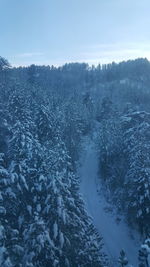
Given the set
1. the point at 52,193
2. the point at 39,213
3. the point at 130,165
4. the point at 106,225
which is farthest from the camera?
the point at 106,225

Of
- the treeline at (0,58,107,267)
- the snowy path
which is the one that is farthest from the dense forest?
the snowy path

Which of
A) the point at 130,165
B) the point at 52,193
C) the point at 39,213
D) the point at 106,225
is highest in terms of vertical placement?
the point at 130,165

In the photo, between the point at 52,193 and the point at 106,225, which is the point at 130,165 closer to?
the point at 106,225

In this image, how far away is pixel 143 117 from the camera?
46531 millimetres

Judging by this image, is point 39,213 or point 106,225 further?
point 106,225

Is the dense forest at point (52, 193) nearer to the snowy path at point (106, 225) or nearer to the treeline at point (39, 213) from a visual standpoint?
the treeline at point (39, 213)

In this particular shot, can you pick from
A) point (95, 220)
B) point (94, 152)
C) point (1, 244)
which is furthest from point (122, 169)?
point (1, 244)

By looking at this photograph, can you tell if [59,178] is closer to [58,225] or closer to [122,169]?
[58,225]

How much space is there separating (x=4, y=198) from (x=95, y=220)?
3110 cm

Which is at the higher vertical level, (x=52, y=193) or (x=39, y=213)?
(x=52, y=193)

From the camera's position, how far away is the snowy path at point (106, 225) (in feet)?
155

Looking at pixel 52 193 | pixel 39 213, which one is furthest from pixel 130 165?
pixel 39 213

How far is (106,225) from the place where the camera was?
52250mm

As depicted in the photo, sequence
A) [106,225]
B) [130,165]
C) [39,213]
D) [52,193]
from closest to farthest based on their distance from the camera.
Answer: [39,213] < [52,193] < [130,165] < [106,225]
